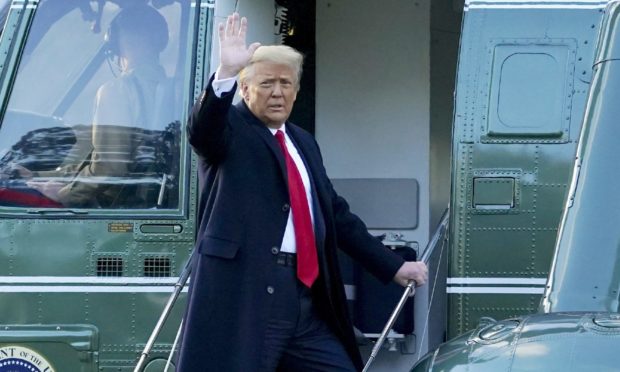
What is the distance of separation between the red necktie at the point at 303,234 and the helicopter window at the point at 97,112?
136cm

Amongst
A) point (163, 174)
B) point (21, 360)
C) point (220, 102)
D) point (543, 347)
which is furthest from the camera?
point (163, 174)

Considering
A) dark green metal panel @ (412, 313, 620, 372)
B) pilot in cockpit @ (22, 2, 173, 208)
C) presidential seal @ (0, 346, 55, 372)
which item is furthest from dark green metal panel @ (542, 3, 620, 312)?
presidential seal @ (0, 346, 55, 372)

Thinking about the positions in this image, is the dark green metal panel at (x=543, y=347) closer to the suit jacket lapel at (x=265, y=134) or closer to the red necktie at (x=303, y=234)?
the red necktie at (x=303, y=234)

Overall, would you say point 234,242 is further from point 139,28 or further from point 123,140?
point 139,28

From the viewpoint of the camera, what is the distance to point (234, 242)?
4805 mm

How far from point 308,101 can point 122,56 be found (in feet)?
4.44

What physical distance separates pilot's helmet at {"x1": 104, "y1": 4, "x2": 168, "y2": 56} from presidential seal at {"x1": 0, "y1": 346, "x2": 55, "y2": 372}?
1.52 meters

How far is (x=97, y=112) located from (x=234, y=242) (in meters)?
1.76

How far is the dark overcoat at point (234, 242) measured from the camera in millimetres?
4770

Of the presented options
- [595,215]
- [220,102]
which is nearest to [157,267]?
[220,102]

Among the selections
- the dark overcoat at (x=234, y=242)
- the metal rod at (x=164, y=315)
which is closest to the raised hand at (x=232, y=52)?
the dark overcoat at (x=234, y=242)

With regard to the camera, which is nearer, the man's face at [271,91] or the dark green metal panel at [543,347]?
the dark green metal panel at [543,347]

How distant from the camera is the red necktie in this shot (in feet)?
16.1

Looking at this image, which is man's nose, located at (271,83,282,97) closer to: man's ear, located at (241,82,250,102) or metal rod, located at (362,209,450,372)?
man's ear, located at (241,82,250,102)
